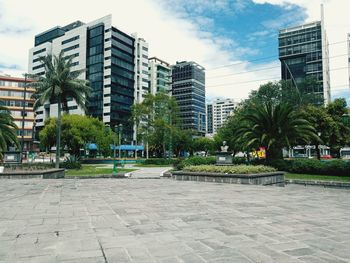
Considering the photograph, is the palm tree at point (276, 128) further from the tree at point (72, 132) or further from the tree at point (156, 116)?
the tree at point (72, 132)

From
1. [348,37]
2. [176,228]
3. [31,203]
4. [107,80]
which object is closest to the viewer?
[176,228]

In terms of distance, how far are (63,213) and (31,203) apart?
230cm

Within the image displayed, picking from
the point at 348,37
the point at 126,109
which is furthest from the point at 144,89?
the point at 348,37

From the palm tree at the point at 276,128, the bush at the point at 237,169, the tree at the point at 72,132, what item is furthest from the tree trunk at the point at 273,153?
the tree at the point at 72,132

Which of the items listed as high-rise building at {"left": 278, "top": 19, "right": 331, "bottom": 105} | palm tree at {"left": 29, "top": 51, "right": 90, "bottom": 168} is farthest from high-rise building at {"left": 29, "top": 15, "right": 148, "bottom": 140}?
high-rise building at {"left": 278, "top": 19, "right": 331, "bottom": 105}

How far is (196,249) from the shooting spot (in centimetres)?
465

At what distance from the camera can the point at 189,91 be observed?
141250 millimetres

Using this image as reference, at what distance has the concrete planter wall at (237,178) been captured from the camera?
1584 centimetres

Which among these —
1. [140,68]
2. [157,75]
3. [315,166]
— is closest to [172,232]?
[315,166]

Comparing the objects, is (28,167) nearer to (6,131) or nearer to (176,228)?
(6,131)

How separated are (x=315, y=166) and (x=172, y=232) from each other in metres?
20.0

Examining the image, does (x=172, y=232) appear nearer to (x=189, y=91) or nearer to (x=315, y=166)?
(x=315, y=166)

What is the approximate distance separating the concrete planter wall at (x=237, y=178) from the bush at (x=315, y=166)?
5881 mm

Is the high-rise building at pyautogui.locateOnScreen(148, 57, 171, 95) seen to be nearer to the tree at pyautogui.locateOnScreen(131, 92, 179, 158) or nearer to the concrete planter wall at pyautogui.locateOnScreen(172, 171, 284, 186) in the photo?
the tree at pyautogui.locateOnScreen(131, 92, 179, 158)
